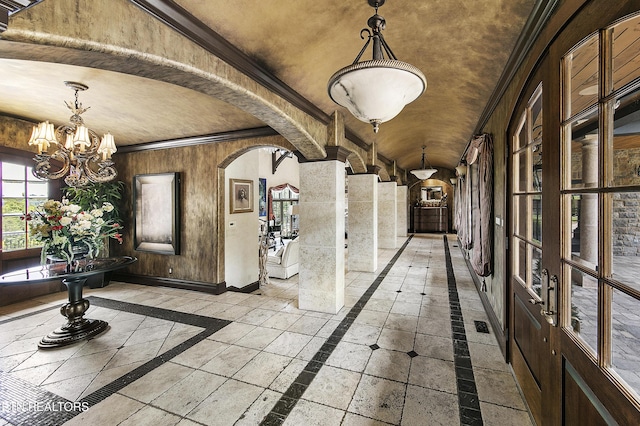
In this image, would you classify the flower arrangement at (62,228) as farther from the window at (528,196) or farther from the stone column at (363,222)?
the stone column at (363,222)

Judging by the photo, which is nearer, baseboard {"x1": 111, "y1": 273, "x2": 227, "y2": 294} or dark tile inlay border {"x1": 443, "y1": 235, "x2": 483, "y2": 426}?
dark tile inlay border {"x1": 443, "y1": 235, "x2": 483, "y2": 426}

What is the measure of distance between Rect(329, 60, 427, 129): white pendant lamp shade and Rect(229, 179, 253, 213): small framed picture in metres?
3.60

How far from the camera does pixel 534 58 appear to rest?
68.3 inches

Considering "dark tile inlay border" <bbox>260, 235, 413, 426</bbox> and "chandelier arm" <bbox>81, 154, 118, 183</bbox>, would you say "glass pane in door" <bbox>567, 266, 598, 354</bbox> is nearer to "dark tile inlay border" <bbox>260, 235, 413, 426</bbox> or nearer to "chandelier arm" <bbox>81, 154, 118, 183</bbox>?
"dark tile inlay border" <bbox>260, 235, 413, 426</bbox>

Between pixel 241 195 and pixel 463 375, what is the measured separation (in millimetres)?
4334

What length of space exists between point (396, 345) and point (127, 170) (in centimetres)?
588

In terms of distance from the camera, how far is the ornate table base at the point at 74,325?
309cm

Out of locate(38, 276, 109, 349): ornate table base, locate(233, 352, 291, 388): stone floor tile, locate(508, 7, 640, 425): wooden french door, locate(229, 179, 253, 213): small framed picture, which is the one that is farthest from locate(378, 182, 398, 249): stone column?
locate(38, 276, 109, 349): ornate table base

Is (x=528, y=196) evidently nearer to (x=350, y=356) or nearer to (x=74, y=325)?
(x=350, y=356)

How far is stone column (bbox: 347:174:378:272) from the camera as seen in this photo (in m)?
6.07

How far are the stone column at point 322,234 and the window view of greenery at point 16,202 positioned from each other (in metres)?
4.31

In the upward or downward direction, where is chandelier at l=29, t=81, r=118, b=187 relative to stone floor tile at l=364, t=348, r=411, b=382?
upward

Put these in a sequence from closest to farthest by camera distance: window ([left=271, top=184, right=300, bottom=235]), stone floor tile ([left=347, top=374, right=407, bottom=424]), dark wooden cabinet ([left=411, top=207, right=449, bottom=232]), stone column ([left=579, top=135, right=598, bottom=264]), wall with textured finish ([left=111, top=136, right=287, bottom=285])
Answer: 1. stone column ([left=579, top=135, right=598, bottom=264])
2. stone floor tile ([left=347, top=374, right=407, bottom=424])
3. wall with textured finish ([left=111, top=136, right=287, bottom=285])
4. window ([left=271, top=184, right=300, bottom=235])
5. dark wooden cabinet ([left=411, top=207, right=449, bottom=232])

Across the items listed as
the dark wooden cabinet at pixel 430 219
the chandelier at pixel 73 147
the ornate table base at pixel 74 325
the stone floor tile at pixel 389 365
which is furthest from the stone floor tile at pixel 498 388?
the dark wooden cabinet at pixel 430 219
